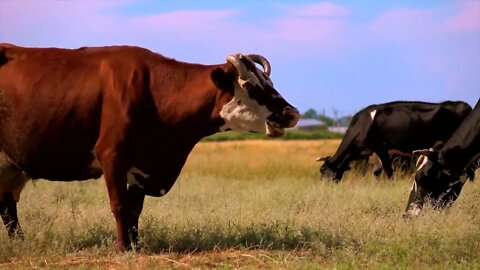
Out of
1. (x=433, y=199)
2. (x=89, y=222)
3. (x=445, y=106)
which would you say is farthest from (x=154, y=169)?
(x=445, y=106)

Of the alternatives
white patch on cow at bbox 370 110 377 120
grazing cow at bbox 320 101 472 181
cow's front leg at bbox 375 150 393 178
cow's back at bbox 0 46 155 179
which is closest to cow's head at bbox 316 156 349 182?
grazing cow at bbox 320 101 472 181

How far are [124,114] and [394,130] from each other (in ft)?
40.5

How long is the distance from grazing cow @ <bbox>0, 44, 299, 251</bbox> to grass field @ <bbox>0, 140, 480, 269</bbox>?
60 cm

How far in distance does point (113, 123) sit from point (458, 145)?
5.19 meters

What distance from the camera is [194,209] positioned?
36.7ft

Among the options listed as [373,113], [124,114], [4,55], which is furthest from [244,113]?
[373,113]

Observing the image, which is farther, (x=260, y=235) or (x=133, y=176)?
(x=260, y=235)

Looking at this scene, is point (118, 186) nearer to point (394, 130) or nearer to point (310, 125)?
point (394, 130)

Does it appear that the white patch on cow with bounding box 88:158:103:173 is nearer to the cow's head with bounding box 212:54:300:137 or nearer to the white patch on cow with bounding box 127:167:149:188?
the white patch on cow with bounding box 127:167:149:188

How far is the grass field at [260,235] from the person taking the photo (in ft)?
24.2

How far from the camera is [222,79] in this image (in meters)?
7.79

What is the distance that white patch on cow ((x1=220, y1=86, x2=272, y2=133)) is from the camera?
7.73m

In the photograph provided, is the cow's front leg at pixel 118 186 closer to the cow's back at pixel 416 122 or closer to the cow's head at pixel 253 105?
the cow's head at pixel 253 105

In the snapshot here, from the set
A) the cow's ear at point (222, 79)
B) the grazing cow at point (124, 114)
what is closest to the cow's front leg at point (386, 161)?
the grazing cow at point (124, 114)
